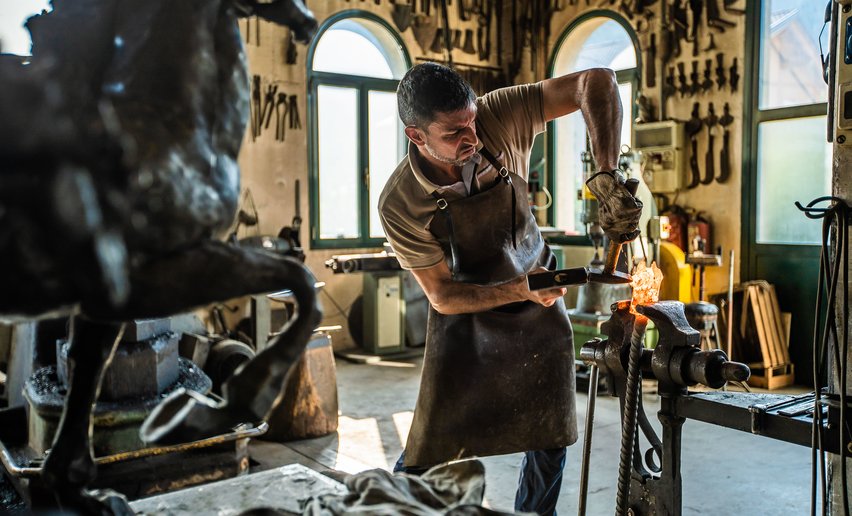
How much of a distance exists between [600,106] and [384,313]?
495 cm

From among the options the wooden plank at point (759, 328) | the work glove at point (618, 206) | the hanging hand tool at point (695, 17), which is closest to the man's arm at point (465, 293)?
the work glove at point (618, 206)

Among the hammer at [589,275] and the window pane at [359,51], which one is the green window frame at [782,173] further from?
the hammer at [589,275]

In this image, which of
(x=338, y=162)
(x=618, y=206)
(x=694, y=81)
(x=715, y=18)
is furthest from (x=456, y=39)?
(x=618, y=206)

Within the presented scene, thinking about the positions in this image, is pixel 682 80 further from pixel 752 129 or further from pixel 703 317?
pixel 703 317

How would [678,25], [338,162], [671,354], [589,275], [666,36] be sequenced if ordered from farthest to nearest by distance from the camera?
[338,162] → [666,36] → [678,25] → [589,275] → [671,354]

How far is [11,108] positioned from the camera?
91 cm

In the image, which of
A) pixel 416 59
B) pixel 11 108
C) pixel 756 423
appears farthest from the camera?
pixel 416 59

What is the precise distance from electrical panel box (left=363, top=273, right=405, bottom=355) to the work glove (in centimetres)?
503

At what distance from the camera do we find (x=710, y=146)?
21.3ft

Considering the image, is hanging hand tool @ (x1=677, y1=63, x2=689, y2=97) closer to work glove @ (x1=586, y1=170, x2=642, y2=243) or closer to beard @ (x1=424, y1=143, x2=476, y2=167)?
beard @ (x1=424, y1=143, x2=476, y2=167)

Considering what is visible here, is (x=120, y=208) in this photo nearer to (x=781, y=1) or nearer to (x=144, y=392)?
(x=144, y=392)

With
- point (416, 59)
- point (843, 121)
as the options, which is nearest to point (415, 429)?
point (843, 121)

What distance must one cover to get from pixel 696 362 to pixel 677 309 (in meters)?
0.18

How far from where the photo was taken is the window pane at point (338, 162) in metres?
7.37
